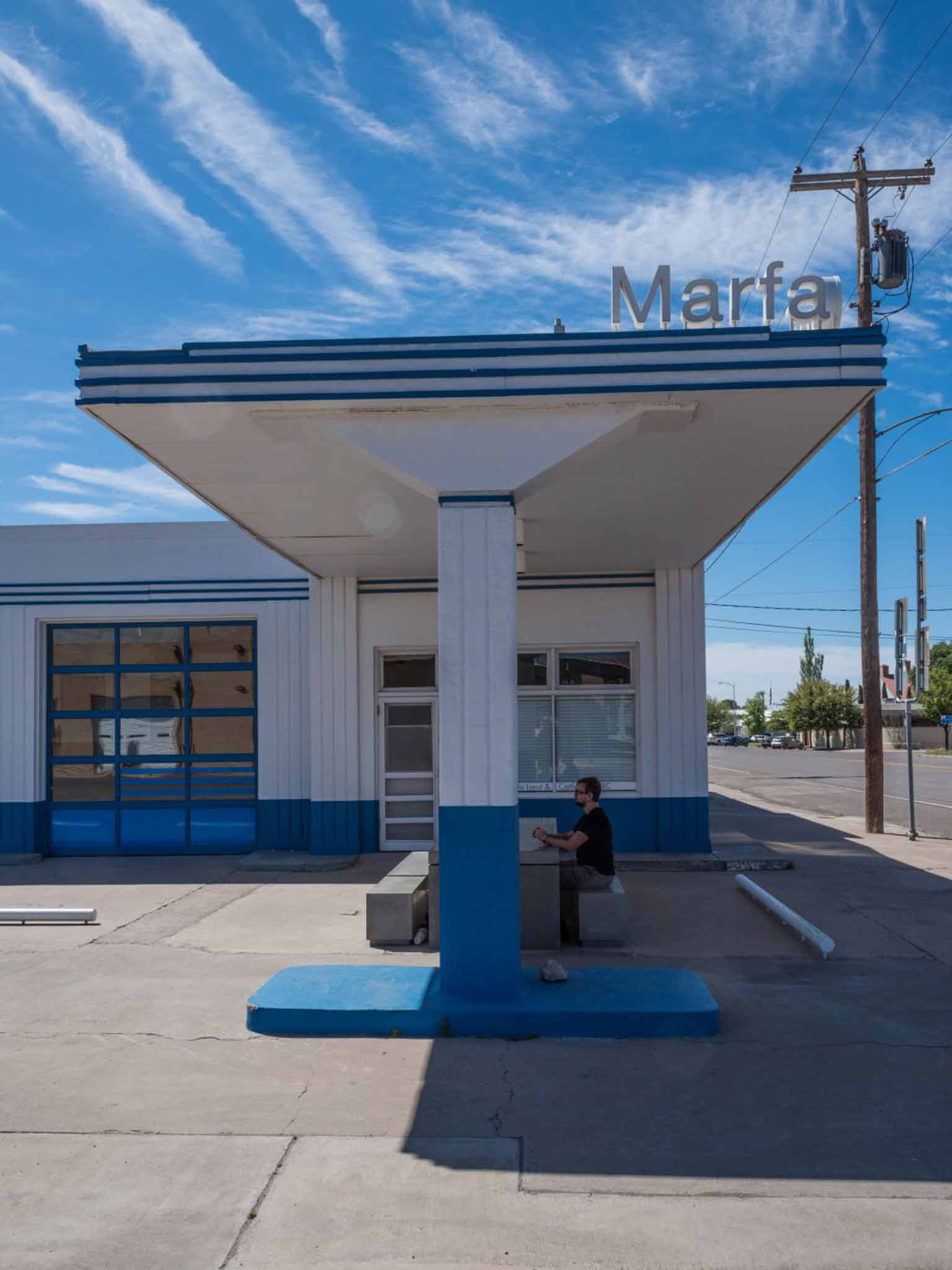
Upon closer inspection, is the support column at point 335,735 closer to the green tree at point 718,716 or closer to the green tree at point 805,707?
the green tree at point 805,707

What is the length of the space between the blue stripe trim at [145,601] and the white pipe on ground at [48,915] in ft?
18.3

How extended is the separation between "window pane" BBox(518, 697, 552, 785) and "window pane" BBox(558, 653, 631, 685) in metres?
0.42

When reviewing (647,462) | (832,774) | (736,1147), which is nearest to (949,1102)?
(736,1147)

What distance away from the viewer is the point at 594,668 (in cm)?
1411

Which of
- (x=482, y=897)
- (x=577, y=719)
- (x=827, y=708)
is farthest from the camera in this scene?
(x=827, y=708)

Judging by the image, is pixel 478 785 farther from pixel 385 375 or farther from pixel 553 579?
pixel 553 579

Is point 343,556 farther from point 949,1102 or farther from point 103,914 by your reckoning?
point 949,1102

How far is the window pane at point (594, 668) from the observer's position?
554 inches

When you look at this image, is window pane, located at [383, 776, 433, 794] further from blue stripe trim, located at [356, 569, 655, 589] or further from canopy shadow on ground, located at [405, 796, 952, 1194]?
canopy shadow on ground, located at [405, 796, 952, 1194]

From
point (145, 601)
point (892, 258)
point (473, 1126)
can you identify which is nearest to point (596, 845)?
point (473, 1126)

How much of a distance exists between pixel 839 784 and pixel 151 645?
23.2 meters

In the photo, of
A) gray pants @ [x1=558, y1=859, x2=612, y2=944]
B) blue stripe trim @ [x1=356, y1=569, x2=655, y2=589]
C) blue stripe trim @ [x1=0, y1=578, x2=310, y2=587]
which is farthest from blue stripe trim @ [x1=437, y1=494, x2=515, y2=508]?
blue stripe trim @ [x1=0, y1=578, x2=310, y2=587]

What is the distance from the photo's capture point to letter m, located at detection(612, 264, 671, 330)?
24.8 feet

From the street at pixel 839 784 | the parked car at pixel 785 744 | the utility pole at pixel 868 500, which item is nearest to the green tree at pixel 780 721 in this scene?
the parked car at pixel 785 744
